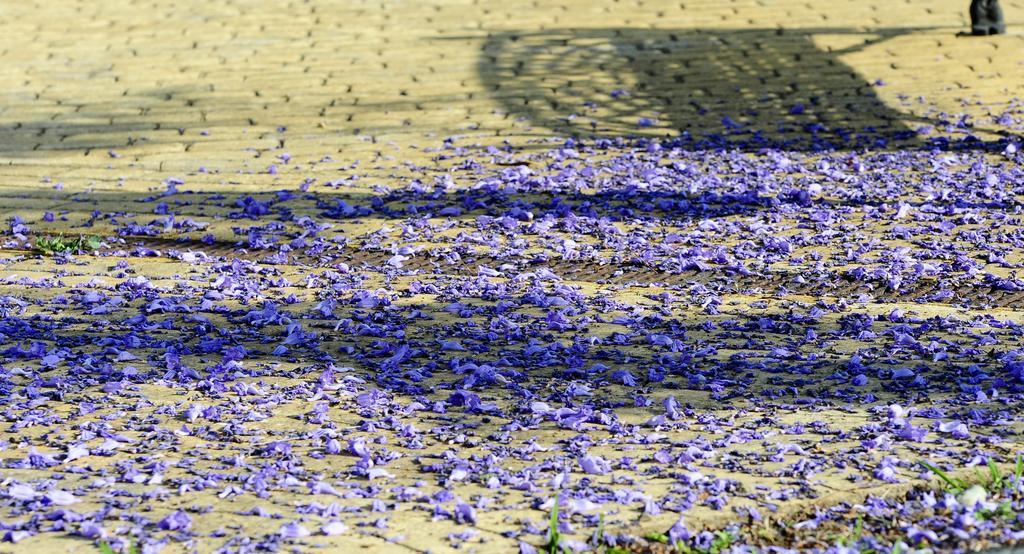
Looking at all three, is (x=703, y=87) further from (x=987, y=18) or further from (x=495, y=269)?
(x=495, y=269)

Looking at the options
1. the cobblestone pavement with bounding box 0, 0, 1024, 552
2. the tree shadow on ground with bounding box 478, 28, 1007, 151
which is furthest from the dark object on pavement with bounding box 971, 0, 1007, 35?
the tree shadow on ground with bounding box 478, 28, 1007, 151

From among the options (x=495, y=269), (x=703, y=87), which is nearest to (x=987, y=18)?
(x=703, y=87)

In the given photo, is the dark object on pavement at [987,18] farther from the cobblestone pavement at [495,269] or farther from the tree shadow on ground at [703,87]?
the tree shadow on ground at [703,87]

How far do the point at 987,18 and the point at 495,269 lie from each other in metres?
5.33

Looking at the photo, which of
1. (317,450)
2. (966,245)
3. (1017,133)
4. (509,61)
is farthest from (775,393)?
(509,61)

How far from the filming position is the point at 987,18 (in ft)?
30.7

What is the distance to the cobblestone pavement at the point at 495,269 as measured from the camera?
366 centimetres

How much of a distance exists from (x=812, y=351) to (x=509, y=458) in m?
1.42

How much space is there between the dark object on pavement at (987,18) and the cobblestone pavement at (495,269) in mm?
117

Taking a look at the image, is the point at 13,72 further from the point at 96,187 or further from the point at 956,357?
the point at 956,357

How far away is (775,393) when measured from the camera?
4.30 metres

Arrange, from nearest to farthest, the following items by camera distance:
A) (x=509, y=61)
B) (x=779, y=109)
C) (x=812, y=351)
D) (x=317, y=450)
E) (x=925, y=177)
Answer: (x=317, y=450), (x=812, y=351), (x=925, y=177), (x=779, y=109), (x=509, y=61)

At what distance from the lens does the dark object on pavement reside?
9.26 metres

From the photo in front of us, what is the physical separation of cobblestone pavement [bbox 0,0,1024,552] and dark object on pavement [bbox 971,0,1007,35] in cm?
12
